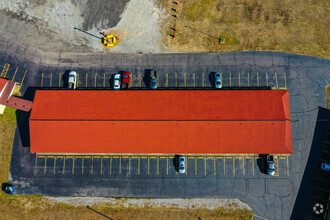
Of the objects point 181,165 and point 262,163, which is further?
point 262,163

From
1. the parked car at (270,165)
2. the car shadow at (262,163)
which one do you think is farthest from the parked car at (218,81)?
the parked car at (270,165)

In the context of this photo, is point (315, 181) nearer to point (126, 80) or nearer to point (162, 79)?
point (162, 79)

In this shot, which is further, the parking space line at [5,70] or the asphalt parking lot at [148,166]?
the parking space line at [5,70]

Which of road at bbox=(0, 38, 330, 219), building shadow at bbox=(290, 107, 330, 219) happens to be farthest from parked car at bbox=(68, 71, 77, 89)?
building shadow at bbox=(290, 107, 330, 219)

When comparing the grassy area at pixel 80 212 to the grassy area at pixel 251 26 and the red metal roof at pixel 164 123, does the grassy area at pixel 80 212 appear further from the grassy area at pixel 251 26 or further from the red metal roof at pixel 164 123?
the grassy area at pixel 251 26

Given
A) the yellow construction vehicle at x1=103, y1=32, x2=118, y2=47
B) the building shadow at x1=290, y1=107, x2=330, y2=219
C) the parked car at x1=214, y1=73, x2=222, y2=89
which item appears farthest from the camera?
the yellow construction vehicle at x1=103, y1=32, x2=118, y2=47

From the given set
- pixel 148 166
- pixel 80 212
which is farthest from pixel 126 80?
pixel 80 212

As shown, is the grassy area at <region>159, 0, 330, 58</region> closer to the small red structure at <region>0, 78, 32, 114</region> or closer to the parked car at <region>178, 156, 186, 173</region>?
the parked car at <region>178, 156, 186, 173</region>
